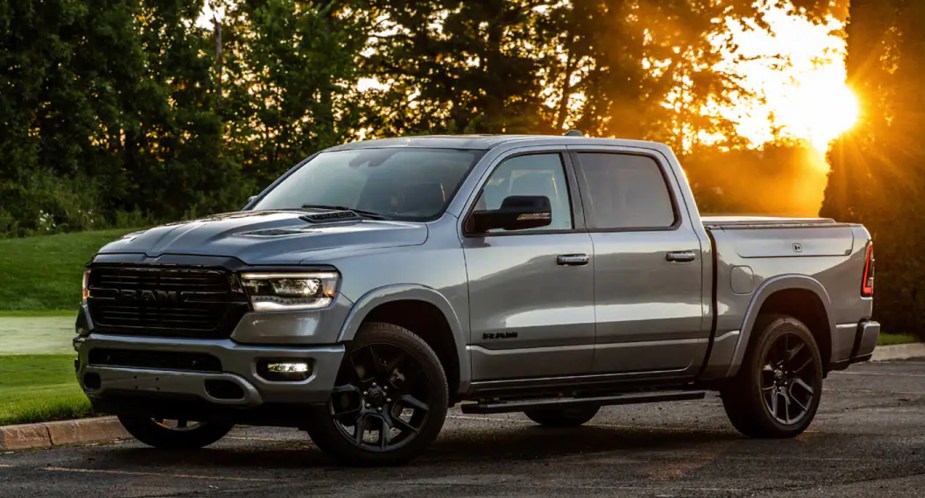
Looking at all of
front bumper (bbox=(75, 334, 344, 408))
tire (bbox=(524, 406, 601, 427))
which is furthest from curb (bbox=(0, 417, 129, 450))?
tire (bbox=(524, 406, 601, 427))

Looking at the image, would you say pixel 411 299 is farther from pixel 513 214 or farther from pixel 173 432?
pixel 173 432

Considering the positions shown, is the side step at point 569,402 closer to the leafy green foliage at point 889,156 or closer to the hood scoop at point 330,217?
the hood scoop at point 330,217

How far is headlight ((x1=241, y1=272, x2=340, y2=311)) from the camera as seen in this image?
913cm

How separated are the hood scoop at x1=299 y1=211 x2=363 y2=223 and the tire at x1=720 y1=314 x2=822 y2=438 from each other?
132 inches

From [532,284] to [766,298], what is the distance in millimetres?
2487

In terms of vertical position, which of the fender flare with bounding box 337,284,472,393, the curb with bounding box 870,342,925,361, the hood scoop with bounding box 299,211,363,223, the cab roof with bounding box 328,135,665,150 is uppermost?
the cab roof with bounding box 328,135,665,150

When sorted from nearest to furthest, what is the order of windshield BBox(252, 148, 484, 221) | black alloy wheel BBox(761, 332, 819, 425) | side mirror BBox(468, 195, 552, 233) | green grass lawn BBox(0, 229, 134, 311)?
side mirror BBox(468, 195, 552, 233)
windshield BBox(252, 148, 484, 221)
black alloy wheel BBox(761, 332, 819, 425)
green grass lawn BBox(0, 229, 134, 311)

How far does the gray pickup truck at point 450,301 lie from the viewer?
9.21 m

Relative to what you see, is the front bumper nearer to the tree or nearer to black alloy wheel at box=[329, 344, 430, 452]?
black alloy wheel at box=[329, 344, 430, 452]

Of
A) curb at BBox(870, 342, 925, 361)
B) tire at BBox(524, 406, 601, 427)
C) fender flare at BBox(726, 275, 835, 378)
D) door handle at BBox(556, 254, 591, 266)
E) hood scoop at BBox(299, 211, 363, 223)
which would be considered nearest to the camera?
hood scoop at BBox(299, 211, 363, 223)

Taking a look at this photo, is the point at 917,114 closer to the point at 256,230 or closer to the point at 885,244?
the point at 885,244

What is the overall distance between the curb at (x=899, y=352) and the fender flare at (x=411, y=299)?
1238 cm

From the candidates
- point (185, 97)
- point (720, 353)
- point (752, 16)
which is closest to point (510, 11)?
point (752, 16)

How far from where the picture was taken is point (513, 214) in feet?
32.8
